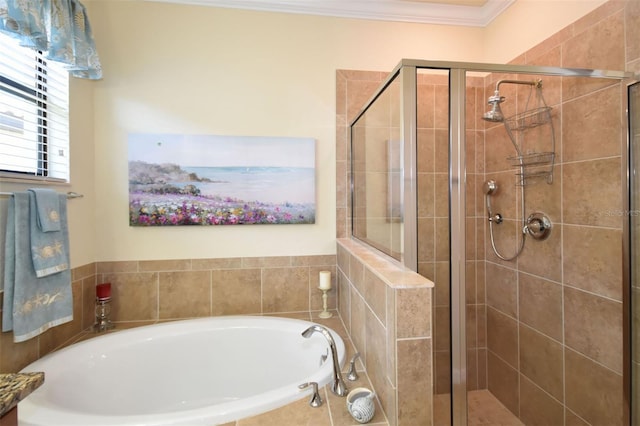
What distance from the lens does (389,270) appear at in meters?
1.19

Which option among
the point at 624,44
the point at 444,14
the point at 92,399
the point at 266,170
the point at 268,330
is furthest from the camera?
the point at 444,14

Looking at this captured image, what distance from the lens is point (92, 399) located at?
144cm

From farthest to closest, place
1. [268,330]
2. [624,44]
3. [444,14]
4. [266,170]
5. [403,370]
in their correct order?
[444,14], [266,170], [268,330], [624,44], [403,370]

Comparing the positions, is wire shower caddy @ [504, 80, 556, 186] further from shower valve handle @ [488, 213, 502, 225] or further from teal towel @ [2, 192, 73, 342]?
teal towel @ [2, 192, 73, 342]

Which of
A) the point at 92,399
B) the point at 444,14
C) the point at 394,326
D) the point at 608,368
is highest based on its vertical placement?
the point at 444,14

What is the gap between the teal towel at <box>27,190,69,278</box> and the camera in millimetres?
1356

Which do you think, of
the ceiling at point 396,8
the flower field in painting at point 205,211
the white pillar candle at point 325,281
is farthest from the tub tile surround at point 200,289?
the ceiling at point 396,8

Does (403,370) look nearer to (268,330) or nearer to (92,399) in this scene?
(268,330)

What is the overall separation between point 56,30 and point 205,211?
1.19 meters

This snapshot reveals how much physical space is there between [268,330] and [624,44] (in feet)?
7.64

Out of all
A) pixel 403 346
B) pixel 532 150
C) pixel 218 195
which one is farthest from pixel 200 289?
pixel 532 150

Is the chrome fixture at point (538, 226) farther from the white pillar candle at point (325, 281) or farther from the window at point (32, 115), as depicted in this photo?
the window at point (32, 115)

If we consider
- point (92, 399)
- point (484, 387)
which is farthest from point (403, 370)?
point (92, 399)

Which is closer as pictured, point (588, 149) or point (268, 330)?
point (588, 149)
